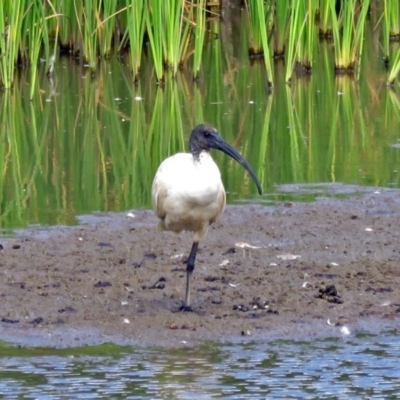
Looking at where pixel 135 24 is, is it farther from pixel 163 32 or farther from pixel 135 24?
pixel 163 32

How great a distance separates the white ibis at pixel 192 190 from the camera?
647 centimetres

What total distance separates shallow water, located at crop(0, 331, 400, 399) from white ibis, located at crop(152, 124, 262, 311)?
756 mm

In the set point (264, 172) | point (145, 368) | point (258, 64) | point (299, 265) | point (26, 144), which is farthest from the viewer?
point (258, 64)

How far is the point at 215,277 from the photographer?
23.4ft

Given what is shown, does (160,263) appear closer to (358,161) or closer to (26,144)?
(358,161)

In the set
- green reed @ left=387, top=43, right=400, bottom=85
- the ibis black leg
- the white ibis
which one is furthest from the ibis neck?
green reed @ left=387, top=43, right=400, bottom=85

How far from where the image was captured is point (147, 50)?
57.7 ft

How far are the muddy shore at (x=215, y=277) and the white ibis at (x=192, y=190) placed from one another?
0.34m

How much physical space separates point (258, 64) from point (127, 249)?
915 cm

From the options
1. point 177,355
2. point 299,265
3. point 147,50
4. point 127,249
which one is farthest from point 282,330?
point 147,50

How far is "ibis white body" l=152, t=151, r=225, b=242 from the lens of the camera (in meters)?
6.46

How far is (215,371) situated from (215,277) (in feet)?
5.14

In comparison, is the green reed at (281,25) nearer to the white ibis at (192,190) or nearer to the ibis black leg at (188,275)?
the white ibis at (192,190)

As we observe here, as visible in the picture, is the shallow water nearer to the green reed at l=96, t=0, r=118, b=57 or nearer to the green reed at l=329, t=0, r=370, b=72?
the green reed at l=329, t=0, r=370, b=72
